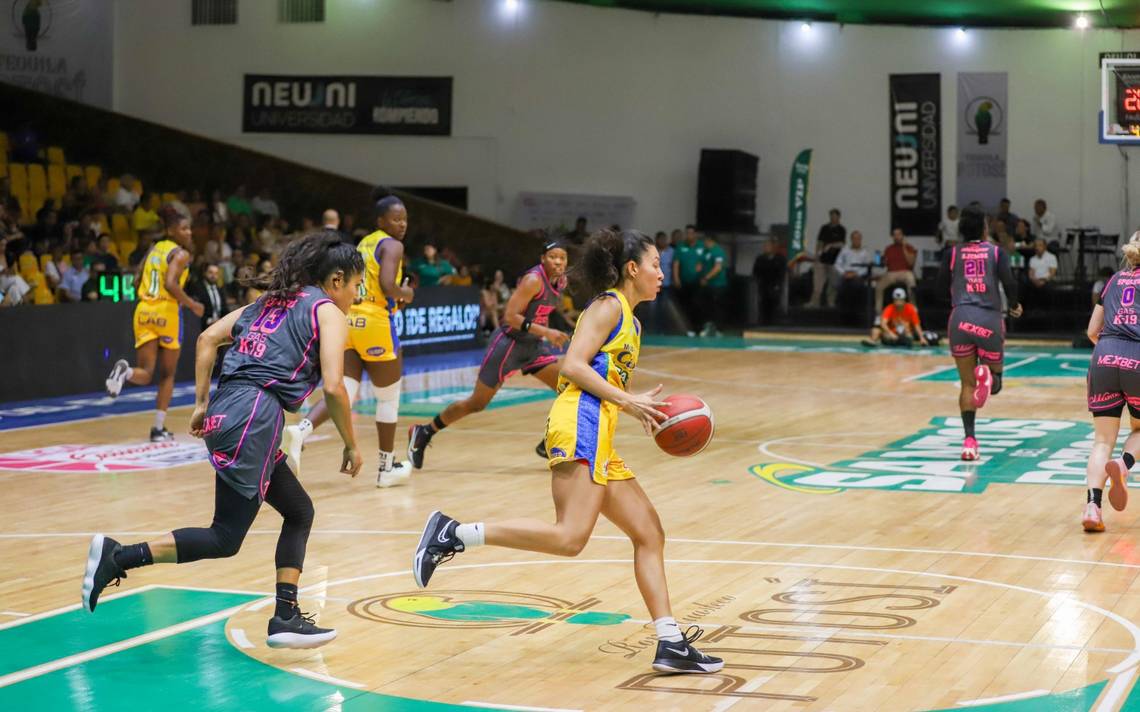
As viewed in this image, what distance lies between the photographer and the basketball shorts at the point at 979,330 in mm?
11195

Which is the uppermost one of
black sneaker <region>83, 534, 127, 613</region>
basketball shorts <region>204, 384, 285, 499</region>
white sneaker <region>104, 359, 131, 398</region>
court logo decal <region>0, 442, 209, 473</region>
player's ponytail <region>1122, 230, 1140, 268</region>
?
player's ponytail <region>1122, 230, 1140, 268</region>

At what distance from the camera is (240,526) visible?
18.6 feet

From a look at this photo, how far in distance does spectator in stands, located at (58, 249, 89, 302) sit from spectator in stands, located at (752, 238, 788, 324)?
1330 cm

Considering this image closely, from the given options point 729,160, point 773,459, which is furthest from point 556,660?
point 729,160

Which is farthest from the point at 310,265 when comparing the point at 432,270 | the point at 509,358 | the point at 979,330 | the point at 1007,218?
the point at 1007,218

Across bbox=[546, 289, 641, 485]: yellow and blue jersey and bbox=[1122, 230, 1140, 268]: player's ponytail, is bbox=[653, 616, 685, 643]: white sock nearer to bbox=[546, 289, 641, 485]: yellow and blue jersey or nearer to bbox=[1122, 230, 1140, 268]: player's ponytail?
bbox=[546, 289, 641, 485]: yellow and blue jersey

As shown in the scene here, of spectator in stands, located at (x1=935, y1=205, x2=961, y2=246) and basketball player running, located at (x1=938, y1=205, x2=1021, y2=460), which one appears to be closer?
basketball player running, located at (x1=938, y1=205, x2=1021, y2=460)

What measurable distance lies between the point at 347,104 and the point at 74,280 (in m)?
11.8

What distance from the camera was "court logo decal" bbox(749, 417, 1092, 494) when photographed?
10359 mm

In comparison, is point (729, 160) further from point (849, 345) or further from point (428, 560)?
point (428, 560)

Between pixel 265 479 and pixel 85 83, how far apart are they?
24.3m

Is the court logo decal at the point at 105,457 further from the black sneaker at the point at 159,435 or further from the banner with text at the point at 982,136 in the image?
the banner with text at the point at 982,136

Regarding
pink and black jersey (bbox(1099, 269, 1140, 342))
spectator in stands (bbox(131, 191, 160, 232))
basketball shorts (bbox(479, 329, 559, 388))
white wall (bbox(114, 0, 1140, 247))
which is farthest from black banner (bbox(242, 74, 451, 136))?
pink and black jersey (bbox(1099, 269, 1140, 342))

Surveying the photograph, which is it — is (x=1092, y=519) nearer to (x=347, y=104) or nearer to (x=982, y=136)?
(x=982, y=136)
